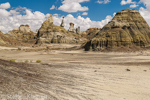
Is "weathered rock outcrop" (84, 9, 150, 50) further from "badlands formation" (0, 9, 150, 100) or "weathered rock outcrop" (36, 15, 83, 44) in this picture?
"weathered rock outcrop" (36, 15, 83, 44)

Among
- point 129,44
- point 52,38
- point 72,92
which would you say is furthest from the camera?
point 52,38

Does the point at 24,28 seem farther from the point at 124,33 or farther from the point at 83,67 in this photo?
the point at 83,67

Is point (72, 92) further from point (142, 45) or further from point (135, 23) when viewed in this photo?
point (135, 23)

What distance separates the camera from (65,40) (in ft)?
286

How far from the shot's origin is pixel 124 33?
40281mm

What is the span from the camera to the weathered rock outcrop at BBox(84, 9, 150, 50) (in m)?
39.1

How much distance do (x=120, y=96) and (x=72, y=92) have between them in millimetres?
2160

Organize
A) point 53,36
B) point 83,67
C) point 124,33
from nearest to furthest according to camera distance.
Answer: point 83,67 → point 124,33 → point 53,36

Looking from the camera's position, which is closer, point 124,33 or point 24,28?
point 124,33

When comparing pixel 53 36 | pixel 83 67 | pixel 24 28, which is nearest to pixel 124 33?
pixel 83 67

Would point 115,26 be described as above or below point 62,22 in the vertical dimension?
below

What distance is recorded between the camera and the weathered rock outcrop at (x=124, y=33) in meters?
39.1

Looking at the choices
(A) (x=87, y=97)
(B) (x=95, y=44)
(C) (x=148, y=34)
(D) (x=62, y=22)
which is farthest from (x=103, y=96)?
(D) (x=62, y=22)

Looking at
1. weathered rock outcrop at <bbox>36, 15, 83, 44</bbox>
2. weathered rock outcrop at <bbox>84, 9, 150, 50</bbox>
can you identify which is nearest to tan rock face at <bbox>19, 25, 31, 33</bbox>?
weathered rock outcrop at <bbox>36, 15, 83, 44</bbox>
